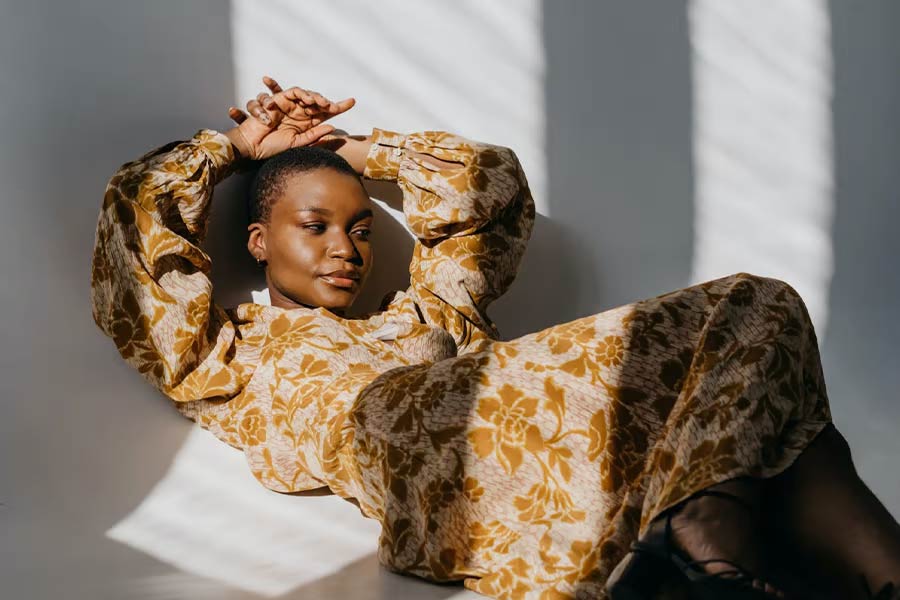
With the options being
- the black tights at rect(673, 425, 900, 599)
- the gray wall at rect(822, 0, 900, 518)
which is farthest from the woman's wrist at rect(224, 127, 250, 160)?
the gray wall at rect(822, 0, 900, 518)

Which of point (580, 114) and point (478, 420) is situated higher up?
point (580, 114)

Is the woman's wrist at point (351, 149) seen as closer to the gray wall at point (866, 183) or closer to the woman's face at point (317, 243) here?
the woman's face at point (317, 243)

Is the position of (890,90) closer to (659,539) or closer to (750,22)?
(750,22)

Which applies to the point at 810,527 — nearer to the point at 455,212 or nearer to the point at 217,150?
the point at 455,212

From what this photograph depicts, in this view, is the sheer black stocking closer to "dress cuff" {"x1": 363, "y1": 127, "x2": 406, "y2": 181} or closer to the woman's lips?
the woman's lips

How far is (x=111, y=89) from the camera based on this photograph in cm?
196

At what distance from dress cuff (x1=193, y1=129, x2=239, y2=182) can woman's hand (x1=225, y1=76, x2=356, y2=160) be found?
67 millimetres

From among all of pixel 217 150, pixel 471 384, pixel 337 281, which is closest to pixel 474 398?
pixel 471 384

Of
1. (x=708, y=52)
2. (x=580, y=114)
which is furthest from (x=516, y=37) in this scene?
(x=708, y=52)

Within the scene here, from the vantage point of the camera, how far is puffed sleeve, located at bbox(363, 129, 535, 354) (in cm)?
207

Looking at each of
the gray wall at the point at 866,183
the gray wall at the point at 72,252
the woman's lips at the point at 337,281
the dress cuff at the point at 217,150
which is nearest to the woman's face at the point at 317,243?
the woman's lips at the point at 337,281

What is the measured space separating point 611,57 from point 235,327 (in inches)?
43.9

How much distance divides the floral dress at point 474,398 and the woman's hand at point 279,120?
0.38 ft

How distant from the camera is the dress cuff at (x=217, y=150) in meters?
1.93
